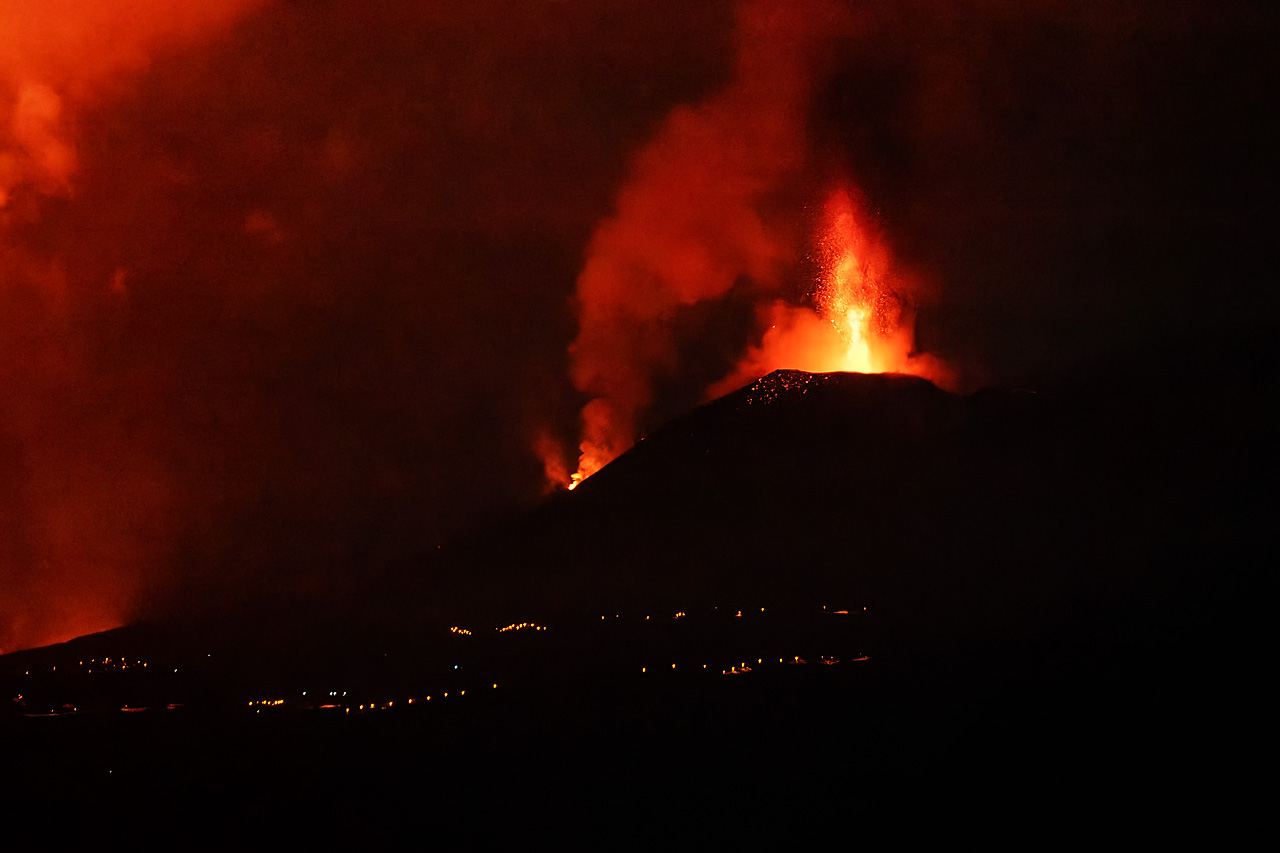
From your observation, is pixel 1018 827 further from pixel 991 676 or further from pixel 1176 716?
pixel 991 676

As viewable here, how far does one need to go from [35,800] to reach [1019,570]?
37.9m

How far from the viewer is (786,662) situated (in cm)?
3925

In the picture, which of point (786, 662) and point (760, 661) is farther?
point (760, 661)

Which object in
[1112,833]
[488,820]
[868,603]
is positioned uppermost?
[868,603]

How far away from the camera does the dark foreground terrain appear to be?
1019 inches

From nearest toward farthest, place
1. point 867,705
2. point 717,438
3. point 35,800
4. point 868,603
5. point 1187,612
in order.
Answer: point 35,800 → point 867,705 → point 1187,612 → point 868,603 → point 717,438

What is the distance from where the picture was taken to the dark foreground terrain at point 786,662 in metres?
25.9

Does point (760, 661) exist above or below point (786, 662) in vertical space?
above

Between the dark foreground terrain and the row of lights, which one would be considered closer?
the dark foreground terrain

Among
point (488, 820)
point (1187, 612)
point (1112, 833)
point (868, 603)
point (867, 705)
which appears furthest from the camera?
point (868, 603)

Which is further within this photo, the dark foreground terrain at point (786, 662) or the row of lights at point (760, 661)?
the row of lights at point (760, 661)

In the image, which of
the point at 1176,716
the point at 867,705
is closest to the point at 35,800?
the point at 867,705

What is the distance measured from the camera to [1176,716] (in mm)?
28531

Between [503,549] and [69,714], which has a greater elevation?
[503,549]
